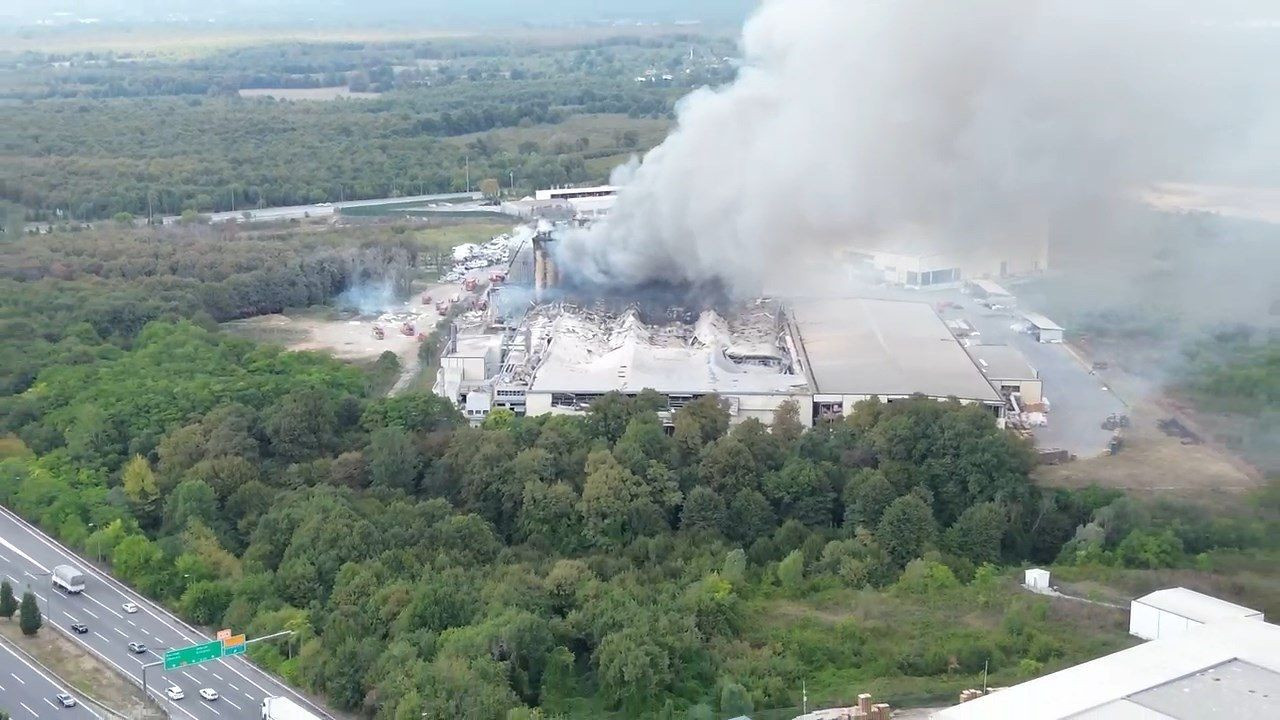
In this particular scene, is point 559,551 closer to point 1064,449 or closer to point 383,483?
point 383,483

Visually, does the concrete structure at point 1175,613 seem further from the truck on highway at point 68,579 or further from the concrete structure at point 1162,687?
the truck on highway at point 68,579

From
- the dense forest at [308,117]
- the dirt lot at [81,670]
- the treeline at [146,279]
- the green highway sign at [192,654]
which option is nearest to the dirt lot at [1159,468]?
the green highway sign at [192,654]

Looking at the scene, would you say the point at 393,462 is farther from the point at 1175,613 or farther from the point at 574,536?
the point at 1175,613

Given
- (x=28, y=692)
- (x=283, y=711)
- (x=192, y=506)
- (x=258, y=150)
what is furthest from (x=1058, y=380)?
(x=258, y=150)

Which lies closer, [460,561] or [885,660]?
[885,660]

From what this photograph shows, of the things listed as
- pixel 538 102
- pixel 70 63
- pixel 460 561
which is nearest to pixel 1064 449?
pixel 460 561
